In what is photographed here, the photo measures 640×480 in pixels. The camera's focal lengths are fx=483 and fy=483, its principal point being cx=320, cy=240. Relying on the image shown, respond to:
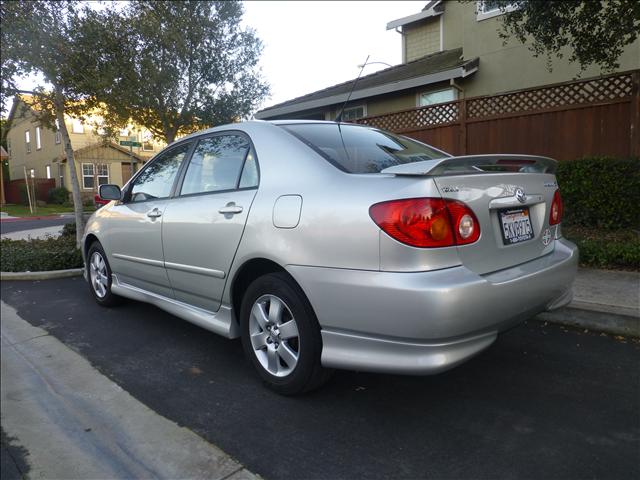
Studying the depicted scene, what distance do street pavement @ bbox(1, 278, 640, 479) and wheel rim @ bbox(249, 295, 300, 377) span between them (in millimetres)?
218

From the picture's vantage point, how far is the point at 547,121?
8.38 meters

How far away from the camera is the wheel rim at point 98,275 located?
4871 millimetres

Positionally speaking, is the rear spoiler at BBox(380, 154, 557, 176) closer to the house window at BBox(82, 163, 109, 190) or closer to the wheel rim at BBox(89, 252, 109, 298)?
the wheel rim at BBox(89, 252, 109, 298)

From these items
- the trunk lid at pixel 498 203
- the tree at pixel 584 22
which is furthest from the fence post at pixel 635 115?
the trunk lid at pixel 498 203

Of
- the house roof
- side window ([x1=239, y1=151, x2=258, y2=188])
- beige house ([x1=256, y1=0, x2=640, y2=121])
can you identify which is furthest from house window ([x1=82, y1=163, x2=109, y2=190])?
side window ([x1=239, y1=151, x2=258, y2=188])

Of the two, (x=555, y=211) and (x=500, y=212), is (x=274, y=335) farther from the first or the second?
(x=555, y=211)

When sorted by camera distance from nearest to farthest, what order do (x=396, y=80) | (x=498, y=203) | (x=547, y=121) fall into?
(x=498, y=203), (x=547, y=121), (x=396, y=80)

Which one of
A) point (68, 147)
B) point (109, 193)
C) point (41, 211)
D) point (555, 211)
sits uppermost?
point (68, 147)

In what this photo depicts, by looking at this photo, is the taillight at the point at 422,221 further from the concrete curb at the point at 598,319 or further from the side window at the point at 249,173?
the concrete curb at the point at 598,319

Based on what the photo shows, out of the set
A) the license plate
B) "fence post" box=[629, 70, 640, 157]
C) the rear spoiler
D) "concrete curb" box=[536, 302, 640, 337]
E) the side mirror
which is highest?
"fence post" box=[629, 70, 640, 157]

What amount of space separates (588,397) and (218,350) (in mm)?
2525

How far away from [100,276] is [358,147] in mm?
3245

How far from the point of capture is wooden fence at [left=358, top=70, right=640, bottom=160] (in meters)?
7.53

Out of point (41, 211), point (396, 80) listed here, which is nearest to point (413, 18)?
point (396, 80)
